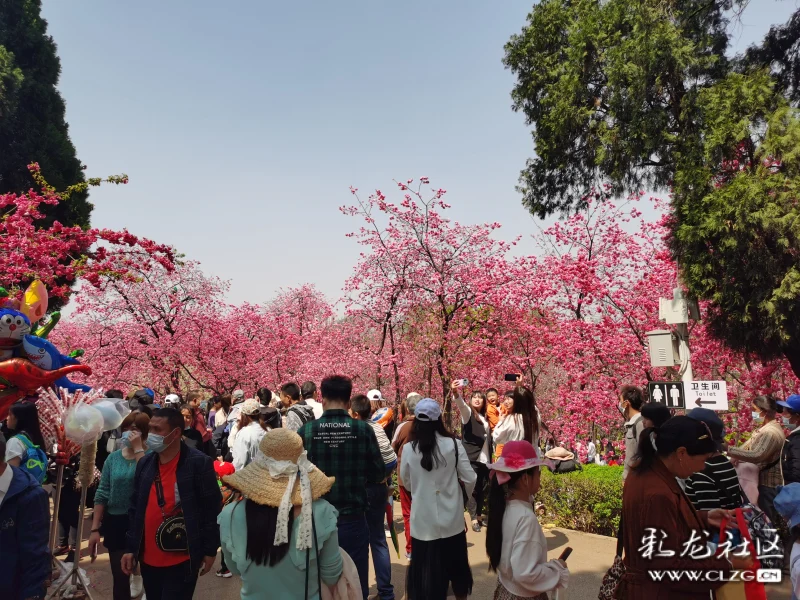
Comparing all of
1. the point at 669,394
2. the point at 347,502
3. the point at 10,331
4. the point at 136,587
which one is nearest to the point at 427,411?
the point at 347,502

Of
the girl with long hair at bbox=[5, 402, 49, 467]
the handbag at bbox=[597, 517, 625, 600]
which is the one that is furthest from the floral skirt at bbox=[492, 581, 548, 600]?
the girl with long hair at bbox=[5, 402, 49, 467]

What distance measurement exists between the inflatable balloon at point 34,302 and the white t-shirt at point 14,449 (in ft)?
16.4

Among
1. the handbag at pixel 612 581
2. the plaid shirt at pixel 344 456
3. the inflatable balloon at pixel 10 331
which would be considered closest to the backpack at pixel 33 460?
the plaid shirt at pixel 344 456

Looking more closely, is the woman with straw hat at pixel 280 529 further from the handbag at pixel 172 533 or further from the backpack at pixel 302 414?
the backpack at pixel 302 414

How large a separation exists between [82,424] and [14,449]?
0.88 m

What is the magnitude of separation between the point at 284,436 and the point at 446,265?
15.3 metres

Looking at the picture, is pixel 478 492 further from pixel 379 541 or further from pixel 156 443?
pixel 156 443

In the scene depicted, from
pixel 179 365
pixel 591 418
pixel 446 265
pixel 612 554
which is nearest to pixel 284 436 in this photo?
pixel 612 554

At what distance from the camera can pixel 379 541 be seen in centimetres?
500

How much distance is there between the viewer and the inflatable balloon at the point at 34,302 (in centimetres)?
869

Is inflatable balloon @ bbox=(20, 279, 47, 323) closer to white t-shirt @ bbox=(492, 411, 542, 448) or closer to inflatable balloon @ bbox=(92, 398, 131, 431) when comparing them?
inflatable balloon @ bbox=(92, 398, 131, 431)

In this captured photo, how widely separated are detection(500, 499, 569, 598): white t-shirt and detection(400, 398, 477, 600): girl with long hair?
1.28m

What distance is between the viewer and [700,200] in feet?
31.5

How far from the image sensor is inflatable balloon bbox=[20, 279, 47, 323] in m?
8.69
